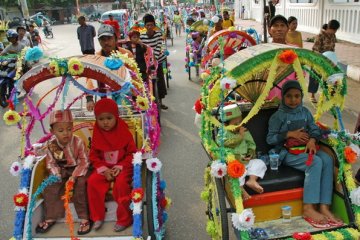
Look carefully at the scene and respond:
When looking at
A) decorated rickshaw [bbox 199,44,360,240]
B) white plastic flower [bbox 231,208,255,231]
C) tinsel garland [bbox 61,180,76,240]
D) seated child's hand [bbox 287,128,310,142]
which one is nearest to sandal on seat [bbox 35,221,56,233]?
tinsel garland [bbox 61,180,76,240]

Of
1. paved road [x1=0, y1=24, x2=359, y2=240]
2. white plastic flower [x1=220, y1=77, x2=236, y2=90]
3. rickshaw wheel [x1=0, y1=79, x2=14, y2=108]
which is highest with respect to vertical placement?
white plastic flower [x1=220, y1=77, x2=236, y2=90]

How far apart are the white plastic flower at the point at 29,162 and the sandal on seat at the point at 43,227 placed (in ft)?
1.79

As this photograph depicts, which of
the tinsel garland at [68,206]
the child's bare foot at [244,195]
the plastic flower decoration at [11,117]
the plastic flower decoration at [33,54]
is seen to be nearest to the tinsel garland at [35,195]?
the tinsel garland at [68,206]

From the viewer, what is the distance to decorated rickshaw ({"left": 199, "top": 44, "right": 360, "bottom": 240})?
3.12 meters

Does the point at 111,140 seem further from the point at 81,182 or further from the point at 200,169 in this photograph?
the point at 200,169

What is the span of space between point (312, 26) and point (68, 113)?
640 inches

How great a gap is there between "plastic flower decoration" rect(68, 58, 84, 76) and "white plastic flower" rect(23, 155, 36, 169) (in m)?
0.92

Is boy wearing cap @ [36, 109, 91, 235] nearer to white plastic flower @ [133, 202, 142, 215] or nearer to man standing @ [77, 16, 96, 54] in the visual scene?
white plastic flower @ [133, 202, 142, 215]

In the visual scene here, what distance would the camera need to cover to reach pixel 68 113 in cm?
363

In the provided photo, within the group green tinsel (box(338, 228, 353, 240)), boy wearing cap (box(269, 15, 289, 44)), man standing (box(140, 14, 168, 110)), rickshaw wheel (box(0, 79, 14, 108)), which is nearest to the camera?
green tinsel (box(338, 228, 353, 240))

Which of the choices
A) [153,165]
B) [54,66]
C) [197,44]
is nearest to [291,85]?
[153,165]

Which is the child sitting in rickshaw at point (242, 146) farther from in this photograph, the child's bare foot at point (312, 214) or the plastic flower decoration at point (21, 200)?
the plastic flower decoration at point (21, 200)

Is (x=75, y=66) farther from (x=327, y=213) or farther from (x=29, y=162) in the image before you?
(x=327, y=213)

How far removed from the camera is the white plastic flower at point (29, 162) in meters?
3.47
